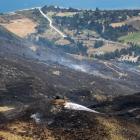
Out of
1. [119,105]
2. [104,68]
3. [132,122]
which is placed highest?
Answer: [132,122]

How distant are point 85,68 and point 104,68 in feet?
23.9

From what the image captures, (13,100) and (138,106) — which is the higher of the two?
(138,106)

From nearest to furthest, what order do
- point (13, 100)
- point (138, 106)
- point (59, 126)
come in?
point (59, 126)
point (138, 106)
point (13, 100)

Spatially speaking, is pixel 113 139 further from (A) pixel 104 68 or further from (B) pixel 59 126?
(A) pixel 104 68

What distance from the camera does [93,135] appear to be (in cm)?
2756

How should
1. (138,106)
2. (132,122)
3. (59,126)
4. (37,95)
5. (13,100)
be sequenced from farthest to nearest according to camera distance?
(37,95)
(13,100)
(138,106)
(132,122)
(59,126)

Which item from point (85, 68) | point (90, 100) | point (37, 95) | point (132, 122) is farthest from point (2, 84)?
point (85, 68)

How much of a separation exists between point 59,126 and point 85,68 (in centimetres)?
14371

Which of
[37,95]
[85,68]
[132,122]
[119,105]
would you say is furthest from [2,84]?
[85,68]

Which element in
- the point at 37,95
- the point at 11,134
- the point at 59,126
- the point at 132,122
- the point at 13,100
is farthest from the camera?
the point at 37,95

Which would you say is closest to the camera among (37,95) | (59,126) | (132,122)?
(59,126)

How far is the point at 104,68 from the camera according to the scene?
176m

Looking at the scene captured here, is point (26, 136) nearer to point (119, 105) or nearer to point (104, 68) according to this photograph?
point (119, 105)

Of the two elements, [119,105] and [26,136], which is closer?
[26,136]
